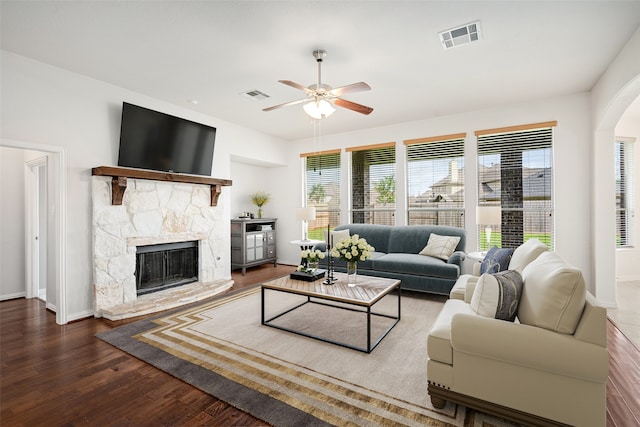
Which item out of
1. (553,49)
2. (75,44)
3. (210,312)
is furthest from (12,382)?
(553,49)

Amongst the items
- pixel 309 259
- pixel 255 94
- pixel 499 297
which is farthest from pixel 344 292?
pixel 255 94

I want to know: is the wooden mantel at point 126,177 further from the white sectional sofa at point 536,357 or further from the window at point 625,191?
the window at point 625,191

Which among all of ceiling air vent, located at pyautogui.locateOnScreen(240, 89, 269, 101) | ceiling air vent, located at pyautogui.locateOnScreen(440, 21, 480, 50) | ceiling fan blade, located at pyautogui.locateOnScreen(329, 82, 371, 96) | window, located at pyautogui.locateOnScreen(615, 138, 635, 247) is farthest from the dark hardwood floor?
window, located at pyautogui.locateOnScreen(615, 138, 635, 247)

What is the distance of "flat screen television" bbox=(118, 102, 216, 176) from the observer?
3.99 meters

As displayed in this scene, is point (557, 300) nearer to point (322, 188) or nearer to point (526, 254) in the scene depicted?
point (526, 254)

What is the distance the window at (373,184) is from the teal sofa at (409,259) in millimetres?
441

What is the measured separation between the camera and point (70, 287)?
3.56m

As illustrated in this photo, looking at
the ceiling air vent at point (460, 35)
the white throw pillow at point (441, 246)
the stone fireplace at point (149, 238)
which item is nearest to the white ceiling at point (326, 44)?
the ceiling air vent at point (460, 35)

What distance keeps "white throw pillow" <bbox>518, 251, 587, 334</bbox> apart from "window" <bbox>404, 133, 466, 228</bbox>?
372cm

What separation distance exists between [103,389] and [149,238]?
8.05ft

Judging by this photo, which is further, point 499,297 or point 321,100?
point 321,100

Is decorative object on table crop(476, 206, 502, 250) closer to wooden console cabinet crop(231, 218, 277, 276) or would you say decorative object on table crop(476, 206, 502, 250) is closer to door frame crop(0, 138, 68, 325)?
wooden console cabinet crop(231, 218, 277, 276)

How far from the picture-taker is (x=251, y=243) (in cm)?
620

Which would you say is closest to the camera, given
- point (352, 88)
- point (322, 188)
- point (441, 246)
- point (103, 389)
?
point (103, 389)
